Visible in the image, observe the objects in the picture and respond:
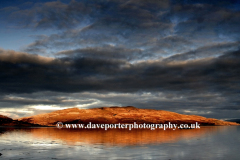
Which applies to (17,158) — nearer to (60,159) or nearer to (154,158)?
(60,159)

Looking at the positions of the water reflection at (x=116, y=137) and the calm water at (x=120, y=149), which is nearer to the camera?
the calm water at (x=120, y=149)

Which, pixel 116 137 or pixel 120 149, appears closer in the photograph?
pixel 120 149

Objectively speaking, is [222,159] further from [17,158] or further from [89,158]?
[17,158]

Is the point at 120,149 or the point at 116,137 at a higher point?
the point at 120,149

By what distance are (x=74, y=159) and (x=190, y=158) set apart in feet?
51.0

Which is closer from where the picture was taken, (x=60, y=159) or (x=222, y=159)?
(x=60, y=159)

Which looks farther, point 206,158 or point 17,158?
point 206,158

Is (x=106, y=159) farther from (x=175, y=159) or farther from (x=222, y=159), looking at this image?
(x=222, y=159)

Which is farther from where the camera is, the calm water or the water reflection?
the water reflection

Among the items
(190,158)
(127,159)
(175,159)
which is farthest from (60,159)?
(190,158)

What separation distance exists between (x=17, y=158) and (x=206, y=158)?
25.1 m

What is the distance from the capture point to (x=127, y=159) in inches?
1321

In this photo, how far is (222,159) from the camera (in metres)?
35.5

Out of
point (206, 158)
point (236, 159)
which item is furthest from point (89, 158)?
point (236, 159)
